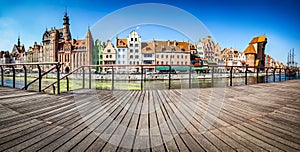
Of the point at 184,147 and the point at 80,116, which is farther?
the point at 80,116

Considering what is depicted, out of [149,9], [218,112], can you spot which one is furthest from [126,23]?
[218,112]

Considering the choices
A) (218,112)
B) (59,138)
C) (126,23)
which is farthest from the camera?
(218,112)

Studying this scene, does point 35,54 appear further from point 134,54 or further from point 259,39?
point 259,39

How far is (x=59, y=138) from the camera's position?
119 cm

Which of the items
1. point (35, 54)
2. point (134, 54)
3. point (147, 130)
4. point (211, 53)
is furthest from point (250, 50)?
point (35, 54)

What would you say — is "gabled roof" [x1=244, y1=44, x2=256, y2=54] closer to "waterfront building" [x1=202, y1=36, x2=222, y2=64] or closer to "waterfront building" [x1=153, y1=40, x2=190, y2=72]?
"waterfront building" [x1=153, y1=40, x2=190, y2=72]

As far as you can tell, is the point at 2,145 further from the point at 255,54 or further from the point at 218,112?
the point at 255,54

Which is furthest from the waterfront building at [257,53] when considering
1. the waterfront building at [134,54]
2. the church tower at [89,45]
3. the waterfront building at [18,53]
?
the waterfront building at [18,53]

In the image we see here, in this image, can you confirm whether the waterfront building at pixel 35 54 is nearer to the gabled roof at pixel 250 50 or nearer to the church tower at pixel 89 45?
the church tower at pixel 89 45

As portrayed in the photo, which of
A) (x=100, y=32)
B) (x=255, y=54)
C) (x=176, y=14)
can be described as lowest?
(x=100, y=32)

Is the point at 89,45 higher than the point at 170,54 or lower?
lower

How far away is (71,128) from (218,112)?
6.19ft

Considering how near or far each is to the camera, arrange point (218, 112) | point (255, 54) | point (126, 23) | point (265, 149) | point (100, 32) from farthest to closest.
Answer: point (255, 54)
point (218, 112)
point (126, 23)
point (100, 32)
point (265, 149)

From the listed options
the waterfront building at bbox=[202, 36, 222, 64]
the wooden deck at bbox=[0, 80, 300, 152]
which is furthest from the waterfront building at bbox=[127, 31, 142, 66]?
the wooden deck at bbox=[0, 80, 300, 152]
